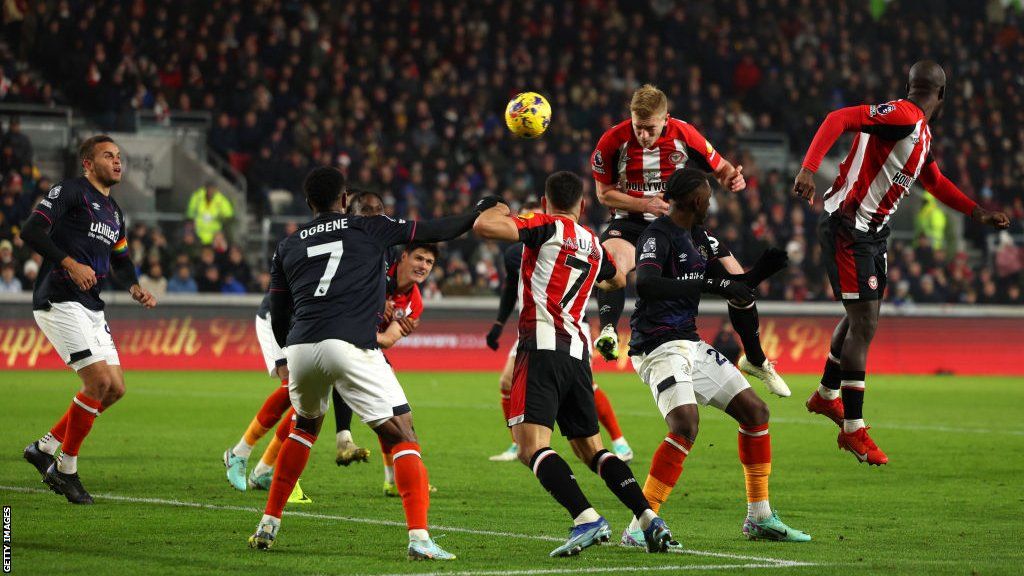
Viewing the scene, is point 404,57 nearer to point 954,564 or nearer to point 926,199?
point 926,199

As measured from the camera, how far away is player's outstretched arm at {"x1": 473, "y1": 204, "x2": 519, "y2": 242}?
7414mm

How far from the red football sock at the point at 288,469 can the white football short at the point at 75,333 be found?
9.07ft

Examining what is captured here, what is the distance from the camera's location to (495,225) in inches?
293

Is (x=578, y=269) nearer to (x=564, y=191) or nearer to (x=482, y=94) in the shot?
(x=564, y=191)

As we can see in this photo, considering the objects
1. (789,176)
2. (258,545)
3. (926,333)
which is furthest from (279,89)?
(258,545)

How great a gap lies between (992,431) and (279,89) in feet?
55.7

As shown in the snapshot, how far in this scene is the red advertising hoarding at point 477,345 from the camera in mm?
23219

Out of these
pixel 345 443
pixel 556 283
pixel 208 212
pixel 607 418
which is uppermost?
pixel 556 283

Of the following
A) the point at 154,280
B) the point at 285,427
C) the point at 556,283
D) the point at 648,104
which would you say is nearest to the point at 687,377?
the point at 556,283

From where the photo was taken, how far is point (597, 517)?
7.52 metres

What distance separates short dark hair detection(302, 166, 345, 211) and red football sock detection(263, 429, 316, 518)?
1300 millimetres

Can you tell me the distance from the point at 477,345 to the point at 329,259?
17307 millimetres

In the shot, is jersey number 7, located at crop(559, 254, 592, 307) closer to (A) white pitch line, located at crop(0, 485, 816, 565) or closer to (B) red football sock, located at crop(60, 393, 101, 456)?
(A) white pitch line, located at crop(0, 485, 816, 565)

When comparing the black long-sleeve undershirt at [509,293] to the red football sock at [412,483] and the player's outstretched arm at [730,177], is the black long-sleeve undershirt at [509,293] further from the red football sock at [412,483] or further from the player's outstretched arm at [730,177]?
the red football sock at [412,483]
